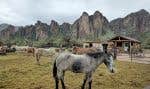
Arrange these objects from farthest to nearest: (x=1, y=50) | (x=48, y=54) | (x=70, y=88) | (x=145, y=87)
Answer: (x=1, y=50)
(x=48, y=54)
(x=145, y=87)
(x=70, y=88)

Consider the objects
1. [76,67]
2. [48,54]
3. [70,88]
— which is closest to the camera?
Answer: [76,67]

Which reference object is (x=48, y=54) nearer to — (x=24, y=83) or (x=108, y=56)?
(x=24, y=83)

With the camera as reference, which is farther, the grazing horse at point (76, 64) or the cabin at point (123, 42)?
the cabin at point (123, 42)

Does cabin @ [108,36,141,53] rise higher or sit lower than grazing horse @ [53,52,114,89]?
higher

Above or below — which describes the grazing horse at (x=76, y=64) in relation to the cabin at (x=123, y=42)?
below

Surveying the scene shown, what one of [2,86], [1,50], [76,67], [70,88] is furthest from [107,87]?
[1,50]

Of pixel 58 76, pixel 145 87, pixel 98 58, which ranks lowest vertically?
pixel 145 87

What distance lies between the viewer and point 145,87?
14242mm

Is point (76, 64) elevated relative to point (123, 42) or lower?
lower

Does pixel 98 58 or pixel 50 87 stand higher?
pixel 98 58

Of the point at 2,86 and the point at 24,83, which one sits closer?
the point at 2,86

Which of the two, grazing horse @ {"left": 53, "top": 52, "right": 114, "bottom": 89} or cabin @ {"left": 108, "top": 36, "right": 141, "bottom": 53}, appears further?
cabin @ {"left": 108, "top": 36, "right": 141, "bottom": 53}

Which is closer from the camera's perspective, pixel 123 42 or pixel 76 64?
pixel 76 64

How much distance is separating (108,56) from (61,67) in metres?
2.26
